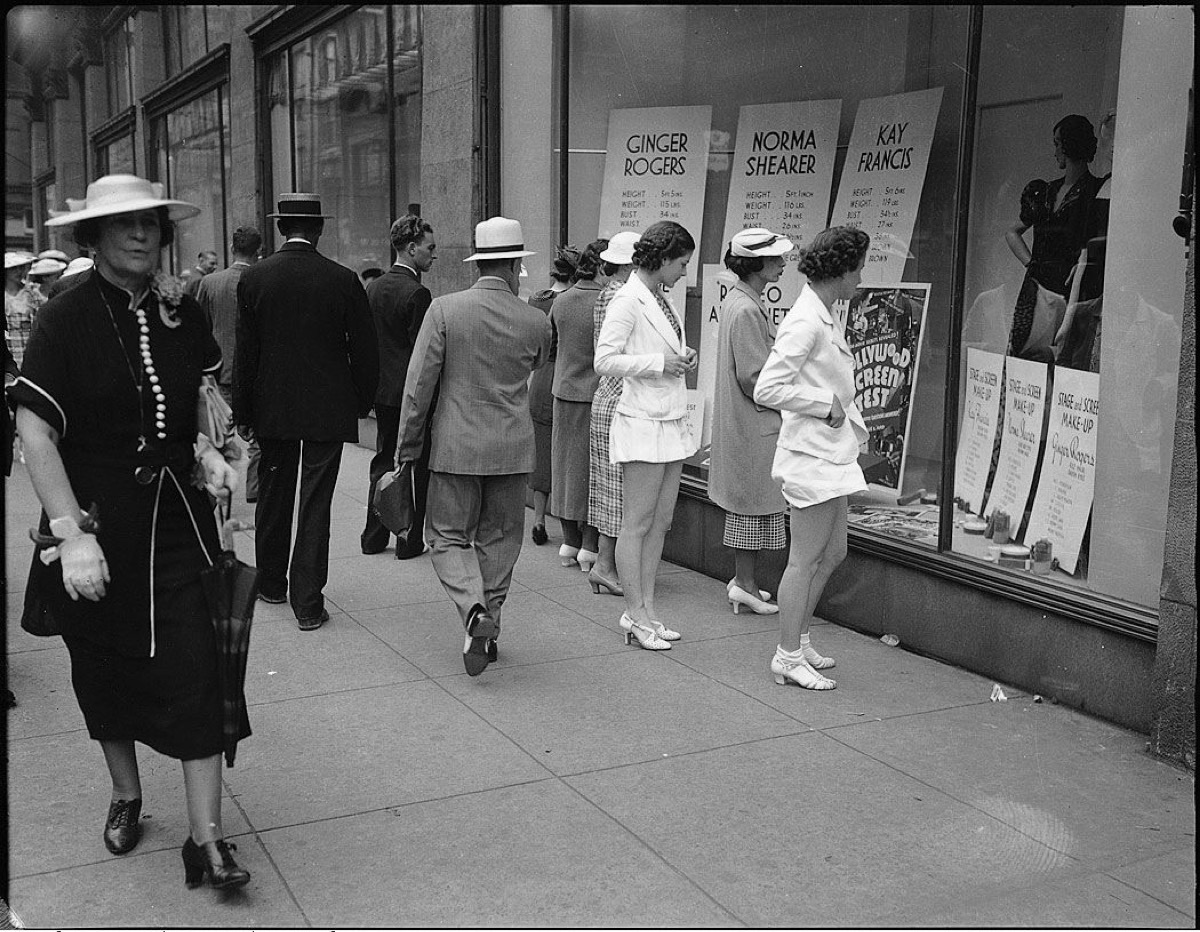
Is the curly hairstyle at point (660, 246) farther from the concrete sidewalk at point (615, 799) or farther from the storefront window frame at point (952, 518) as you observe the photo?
the concrete sidewalk at point (615, 799)

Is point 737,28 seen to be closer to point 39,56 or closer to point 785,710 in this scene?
point 785,710

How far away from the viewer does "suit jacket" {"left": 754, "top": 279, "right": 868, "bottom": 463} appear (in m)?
5.11

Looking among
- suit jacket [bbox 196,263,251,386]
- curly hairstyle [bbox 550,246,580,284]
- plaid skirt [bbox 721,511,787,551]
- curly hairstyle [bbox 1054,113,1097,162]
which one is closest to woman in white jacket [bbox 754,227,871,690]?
plaid skirt [bbox 721,511,787,551]

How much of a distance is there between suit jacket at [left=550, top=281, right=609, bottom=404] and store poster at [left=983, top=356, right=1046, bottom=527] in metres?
2.34

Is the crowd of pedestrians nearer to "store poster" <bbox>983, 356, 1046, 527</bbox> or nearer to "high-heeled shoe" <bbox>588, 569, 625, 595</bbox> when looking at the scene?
"high-heeled shoe" <bbox>588, 569, 625, 595</bbox>

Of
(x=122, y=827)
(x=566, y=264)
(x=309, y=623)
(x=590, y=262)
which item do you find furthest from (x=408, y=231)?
(x=122, y=827)

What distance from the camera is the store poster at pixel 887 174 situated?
23.4ft

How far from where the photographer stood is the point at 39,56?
27766 millimetres

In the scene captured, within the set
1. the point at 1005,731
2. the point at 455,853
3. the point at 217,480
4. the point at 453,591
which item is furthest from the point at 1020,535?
the point at 217,480

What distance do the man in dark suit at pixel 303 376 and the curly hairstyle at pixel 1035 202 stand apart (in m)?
3.35

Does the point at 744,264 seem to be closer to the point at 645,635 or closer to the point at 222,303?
the point at 645,635

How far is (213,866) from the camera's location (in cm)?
351

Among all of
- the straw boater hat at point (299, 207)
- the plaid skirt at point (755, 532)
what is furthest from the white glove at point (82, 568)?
the plaid skirt at point (755, 532)

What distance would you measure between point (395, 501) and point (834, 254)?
6.96 ft
